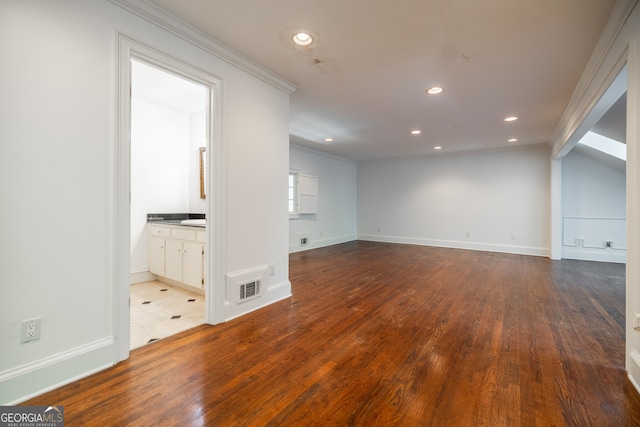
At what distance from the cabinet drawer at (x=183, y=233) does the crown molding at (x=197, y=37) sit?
1.96 m

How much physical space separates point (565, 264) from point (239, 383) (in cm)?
639

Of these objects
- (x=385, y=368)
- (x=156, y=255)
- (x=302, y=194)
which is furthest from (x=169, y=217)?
(x=385, y=368)

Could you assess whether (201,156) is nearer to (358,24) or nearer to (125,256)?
(125,256)

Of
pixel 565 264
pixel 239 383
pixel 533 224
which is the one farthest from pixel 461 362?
pixel 533 224

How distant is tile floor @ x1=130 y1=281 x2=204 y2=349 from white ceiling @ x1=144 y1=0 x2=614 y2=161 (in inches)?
101

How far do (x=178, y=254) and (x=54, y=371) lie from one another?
194cm

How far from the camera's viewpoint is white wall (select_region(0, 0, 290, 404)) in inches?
58.7

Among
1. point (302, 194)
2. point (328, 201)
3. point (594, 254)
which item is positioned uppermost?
point (302, 194)

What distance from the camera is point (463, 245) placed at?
708cm

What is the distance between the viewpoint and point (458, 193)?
7160 mm

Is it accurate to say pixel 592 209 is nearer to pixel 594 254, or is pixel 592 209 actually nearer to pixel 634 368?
pixel 594 254

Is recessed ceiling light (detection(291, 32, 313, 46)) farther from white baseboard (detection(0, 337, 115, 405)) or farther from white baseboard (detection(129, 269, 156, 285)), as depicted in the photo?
white baseboard (detection(129, 269, 156, 285))

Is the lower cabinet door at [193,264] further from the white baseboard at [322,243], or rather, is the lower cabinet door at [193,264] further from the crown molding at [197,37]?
the white baseboard at [322,243]

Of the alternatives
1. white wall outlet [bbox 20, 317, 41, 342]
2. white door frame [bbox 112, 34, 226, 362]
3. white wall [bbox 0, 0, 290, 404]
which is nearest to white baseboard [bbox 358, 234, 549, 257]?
white door frame [bbox 112, 34, 226, 362]
